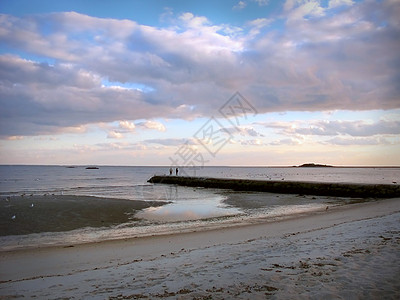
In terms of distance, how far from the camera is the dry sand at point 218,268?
5.13 m

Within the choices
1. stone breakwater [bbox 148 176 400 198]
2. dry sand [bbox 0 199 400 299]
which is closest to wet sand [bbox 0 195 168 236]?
dry sand [bbox 0 199 400 299]

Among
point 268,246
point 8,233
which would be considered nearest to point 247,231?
point 268,246

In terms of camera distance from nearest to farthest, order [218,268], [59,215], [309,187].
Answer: [218,268]
[59,215]
[309,187]

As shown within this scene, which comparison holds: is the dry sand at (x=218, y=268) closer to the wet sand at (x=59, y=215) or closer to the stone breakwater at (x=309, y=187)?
the wet sand at (x=59, y=215)

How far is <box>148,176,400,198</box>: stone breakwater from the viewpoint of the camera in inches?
1035

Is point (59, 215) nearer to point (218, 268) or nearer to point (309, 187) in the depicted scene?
point (218, 268)

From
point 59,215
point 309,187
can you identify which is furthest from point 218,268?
point 309,187

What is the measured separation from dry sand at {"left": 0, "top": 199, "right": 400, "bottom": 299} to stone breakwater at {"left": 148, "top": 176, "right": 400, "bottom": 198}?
706 inches

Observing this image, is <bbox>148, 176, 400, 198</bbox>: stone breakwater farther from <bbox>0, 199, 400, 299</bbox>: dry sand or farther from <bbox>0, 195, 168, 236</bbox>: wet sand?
<bbox>0, 195, 168, 236</bbox>: wet sand

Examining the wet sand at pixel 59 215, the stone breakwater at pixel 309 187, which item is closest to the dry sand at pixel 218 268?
the wet sand at pixel 59 215

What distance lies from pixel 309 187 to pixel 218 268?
89.3 feet

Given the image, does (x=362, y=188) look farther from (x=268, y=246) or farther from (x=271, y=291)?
(x=271, y=291)

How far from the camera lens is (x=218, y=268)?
6492mm

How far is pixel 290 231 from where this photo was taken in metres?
11.4
